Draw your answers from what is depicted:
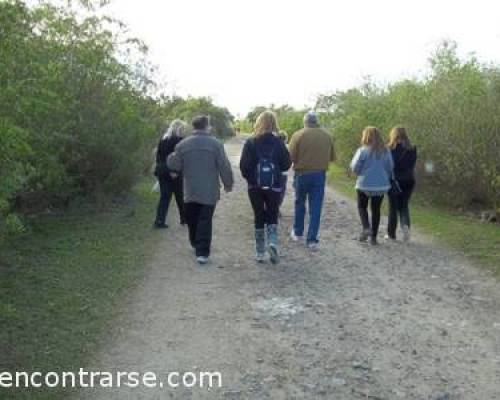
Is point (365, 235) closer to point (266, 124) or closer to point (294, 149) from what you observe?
point (294, 149)

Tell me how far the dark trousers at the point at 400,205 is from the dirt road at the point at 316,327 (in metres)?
0.90

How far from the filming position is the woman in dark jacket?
10.4 metres

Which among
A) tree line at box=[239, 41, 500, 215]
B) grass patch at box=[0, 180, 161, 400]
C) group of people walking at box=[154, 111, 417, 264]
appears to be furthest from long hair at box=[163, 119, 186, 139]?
tree line at box=[239, 41, 500, 215]

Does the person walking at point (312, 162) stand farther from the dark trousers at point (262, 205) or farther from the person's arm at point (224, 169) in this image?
the person's arm at point (224, 169)

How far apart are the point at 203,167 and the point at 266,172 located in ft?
2.87

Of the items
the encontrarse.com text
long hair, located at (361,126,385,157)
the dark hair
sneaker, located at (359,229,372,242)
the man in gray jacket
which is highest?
the dark hair

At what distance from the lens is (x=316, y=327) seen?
6.05 meters

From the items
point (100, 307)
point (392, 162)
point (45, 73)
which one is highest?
point (45, 73)

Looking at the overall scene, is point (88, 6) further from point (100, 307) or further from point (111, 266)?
point (100, 307)

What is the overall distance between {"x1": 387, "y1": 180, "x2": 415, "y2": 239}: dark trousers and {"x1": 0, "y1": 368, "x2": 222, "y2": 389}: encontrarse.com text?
5.86 m

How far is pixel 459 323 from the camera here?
6.23 meters

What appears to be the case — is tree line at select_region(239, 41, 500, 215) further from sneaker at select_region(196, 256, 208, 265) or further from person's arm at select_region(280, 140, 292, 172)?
sneaker at select_region(196, 256, 208, 265)

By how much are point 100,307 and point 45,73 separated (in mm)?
3597

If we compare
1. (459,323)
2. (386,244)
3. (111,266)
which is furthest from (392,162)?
(111,266)
